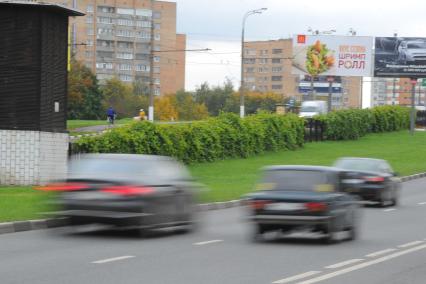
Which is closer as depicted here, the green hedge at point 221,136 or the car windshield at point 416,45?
the green hedge at point 221,136

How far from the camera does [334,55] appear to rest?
Result: 82.4m

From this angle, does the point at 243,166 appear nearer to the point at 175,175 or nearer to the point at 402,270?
the point at 175,175

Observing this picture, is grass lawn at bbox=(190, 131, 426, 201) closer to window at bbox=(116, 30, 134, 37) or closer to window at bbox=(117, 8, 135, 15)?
window at bbox=(117, 8, 135, 15)

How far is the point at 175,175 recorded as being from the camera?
60.9 ft

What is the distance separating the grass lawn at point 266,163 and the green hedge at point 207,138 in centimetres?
74

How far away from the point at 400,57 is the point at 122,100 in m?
52.7

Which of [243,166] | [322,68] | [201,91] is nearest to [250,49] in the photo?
[201,91]

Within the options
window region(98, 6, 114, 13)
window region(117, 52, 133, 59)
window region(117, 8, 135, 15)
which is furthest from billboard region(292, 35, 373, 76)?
window region(117, 52, 133, 59)

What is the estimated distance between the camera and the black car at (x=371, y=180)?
28.9m

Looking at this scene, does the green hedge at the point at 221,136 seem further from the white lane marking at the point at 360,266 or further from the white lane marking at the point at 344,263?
the white lane marking at the point at 344,263

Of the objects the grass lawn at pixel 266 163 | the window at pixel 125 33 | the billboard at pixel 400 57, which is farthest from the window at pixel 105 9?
the grass lawn at pixel 266 163

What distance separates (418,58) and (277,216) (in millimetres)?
64850

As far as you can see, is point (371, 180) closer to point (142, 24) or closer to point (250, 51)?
point (142, 24)

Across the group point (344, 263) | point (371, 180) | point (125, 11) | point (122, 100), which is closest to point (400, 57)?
point (122, 100)
